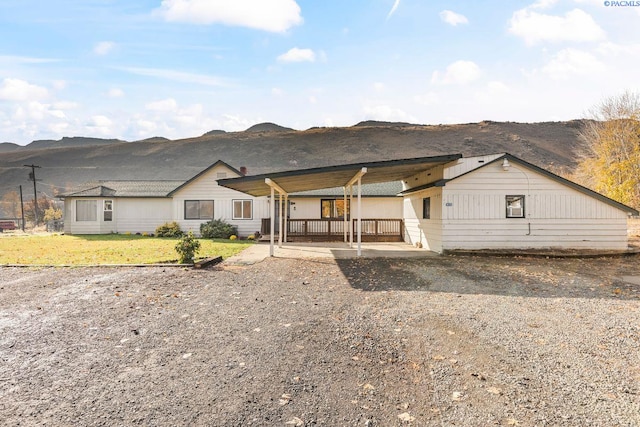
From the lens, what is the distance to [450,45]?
45.6 ft

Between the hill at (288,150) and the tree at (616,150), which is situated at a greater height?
the hill at (288,150)

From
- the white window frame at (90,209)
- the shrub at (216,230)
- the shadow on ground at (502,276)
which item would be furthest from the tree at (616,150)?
the white window frame at (90,209)

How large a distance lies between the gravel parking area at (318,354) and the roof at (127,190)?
51.4 ft

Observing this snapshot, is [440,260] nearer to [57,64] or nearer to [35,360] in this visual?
[35,360]

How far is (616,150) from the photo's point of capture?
78.4ft

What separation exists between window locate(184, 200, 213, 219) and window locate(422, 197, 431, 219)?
12.6 meters

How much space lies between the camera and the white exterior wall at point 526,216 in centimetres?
1280

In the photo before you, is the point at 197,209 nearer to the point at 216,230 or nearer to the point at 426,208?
the point at 216,230

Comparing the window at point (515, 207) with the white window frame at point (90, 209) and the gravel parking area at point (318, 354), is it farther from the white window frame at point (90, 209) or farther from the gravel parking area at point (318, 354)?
the white window frame at point (90, 209)

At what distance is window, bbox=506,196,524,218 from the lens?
13.0 meters

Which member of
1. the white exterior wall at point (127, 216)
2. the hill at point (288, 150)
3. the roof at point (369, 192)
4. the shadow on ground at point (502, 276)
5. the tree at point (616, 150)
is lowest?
the shadow on ground at point (502, 276)

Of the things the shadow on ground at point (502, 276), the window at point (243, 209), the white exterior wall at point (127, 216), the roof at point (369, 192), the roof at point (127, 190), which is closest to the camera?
the shadow on ground at point (502, 276)

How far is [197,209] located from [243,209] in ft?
9.29

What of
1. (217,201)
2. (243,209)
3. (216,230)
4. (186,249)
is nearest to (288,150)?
(217,201)
